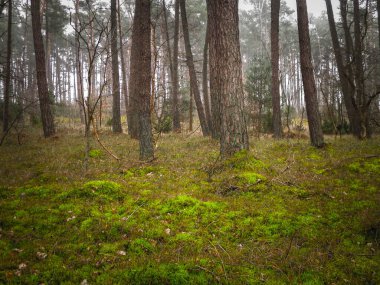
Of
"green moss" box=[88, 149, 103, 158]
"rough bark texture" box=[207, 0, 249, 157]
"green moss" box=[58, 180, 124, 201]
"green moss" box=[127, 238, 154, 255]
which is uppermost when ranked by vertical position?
"rough bark texture" box=[207, 0, 249, 157]

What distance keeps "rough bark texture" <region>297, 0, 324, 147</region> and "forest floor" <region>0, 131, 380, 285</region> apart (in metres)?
2.31

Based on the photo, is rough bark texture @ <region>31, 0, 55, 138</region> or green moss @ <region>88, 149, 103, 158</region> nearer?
green moss @ <region>88, 149, 103, 158</region>

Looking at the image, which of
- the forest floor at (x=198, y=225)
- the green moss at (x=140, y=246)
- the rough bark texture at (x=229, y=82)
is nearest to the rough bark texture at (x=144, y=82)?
the forest floor at (x=198, y=225)

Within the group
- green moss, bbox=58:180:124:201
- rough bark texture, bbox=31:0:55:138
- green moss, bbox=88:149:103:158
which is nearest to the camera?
green moss, bbox=58:180:124:201

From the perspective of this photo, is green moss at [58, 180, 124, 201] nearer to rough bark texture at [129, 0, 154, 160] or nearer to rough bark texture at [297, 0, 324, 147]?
rough bark texture at [129, 0, 154, 160]

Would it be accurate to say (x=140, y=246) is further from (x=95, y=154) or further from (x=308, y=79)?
(x=308, y=79)

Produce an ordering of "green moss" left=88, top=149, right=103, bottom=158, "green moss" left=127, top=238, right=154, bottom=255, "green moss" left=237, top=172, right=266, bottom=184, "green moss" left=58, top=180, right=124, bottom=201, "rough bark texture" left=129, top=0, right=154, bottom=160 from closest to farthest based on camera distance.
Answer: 1. "green moss" left=127, top=238, right=154, bottom=255
2. "green moss" left=58, top=180, right=124, bottom=201
3. "green moss" left=237, top=172, right=266, bottom=184
4. "rough bark texture" left=129, top=0, right=154, bottom=160
5. "green moss" left=88, top=149, right=103, bottom=158

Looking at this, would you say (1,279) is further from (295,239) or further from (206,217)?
(295,239)

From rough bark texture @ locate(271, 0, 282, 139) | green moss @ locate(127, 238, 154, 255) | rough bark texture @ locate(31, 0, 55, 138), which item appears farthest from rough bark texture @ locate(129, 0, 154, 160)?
rough bark texture @ locate(31, 0, 55, 138)

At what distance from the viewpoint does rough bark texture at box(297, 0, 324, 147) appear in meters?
9.02

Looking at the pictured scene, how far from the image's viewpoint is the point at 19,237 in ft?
12.4

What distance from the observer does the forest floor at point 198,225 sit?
9.91ft

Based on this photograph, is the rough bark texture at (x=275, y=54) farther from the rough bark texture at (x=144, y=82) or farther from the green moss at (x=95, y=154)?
the green moss at (x=95, y=154)

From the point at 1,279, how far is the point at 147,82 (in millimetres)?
6098
